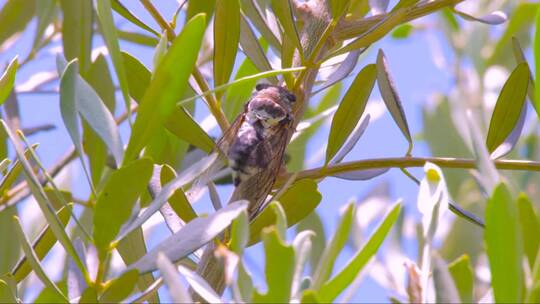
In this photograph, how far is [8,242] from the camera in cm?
104

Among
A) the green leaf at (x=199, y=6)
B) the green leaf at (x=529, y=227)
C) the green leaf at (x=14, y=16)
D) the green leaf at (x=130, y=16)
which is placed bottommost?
the green leaf at (x=529, y=227)

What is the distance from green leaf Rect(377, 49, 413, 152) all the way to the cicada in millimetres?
86

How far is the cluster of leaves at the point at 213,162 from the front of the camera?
23.1 inches

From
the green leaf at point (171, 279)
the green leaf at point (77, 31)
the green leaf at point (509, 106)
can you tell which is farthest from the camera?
the green leaf at point (77, 31)

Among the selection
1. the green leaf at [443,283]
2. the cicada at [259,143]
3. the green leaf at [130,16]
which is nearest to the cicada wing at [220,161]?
the cicada at [259,143]

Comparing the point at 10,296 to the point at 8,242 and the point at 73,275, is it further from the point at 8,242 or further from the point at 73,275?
the point at 8,242

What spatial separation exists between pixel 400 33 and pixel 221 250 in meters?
1.11

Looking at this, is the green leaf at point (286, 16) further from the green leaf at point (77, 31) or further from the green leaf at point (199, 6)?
the green leaf at point (77, 31)

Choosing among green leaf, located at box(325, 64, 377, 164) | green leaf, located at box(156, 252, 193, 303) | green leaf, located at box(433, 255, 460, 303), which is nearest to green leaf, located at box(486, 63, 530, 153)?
green leaf, located at box(325, 64, 377, 164)

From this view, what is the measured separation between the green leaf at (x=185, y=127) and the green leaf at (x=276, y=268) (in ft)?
0.95

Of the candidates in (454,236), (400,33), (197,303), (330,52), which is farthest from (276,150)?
(454,236)

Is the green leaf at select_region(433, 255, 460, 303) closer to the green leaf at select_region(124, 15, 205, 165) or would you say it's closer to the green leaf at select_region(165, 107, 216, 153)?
the green leaf at select_region(124, 15, 205, 165)

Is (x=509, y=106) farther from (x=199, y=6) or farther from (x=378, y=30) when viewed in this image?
(x=199, y=6)

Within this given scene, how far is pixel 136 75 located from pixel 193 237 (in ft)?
0.80
